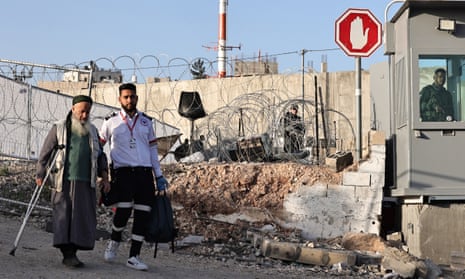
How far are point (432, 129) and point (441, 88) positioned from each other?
58 cm

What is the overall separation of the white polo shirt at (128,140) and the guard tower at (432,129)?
3.98m

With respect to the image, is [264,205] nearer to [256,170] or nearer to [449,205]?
[256,170]

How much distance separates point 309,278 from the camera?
8203mm

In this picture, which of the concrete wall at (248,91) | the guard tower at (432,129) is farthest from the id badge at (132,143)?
the concrete wall at (248,91)

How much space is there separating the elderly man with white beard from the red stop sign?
177 inches

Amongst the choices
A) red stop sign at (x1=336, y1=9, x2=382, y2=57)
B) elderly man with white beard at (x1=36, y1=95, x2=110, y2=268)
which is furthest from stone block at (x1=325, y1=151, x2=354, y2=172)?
elderly man with white beard at (x1=36, y1=95, x2=110, y2=268)

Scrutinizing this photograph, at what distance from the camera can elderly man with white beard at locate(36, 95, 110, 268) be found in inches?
273

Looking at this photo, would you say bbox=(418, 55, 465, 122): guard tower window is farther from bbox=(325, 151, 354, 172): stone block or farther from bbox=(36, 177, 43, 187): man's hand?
bbox=(36, 177, 43, 187): man's hand

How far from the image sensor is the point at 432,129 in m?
10.2

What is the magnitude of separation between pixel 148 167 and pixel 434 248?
4245 mm

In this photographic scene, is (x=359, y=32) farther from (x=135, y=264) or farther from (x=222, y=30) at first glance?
(x=222, y=30)

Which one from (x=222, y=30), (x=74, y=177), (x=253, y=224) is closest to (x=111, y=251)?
(x=74, y=177)

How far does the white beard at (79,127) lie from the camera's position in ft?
23.5

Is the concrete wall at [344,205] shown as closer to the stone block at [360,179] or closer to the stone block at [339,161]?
the stone block at [360,179]
